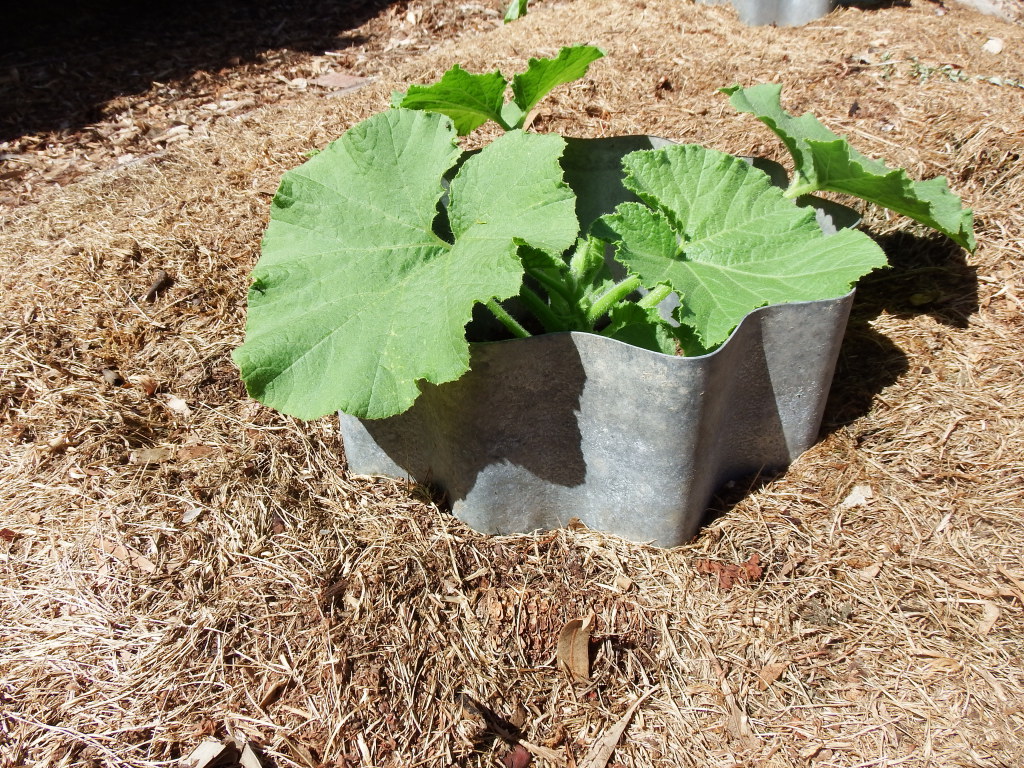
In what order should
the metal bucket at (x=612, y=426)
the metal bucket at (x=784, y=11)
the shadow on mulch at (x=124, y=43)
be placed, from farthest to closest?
the shadow on mulch at (x=124, y=43) < the metal bucket at (x=784, y=11) < the metal bucket at (x=612, y=426)

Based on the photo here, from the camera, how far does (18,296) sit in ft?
9.43

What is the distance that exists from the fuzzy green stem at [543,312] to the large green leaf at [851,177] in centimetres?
80

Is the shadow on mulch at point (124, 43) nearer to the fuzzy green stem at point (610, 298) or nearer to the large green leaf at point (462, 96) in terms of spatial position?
the large green leaf at point (462, 96)

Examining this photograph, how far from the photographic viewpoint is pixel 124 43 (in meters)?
5.82

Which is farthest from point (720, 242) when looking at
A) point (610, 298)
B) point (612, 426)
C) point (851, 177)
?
point (612, 426)

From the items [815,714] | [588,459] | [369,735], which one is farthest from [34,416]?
[815,714]

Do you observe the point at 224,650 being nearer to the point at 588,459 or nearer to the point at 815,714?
the point at 588,459

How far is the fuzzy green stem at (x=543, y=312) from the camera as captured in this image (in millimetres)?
2074

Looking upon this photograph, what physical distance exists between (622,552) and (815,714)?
607 mm

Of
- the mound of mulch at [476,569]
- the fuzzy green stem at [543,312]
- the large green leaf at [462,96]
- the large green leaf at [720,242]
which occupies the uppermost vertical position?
the large green leaf at [462,96]

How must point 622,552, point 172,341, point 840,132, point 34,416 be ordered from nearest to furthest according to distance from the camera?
point 622,552
point 34,416
point 172,341
point 840,132

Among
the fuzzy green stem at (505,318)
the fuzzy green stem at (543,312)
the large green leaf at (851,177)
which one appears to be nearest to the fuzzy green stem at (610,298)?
the fuzzy green stem at (543,312)

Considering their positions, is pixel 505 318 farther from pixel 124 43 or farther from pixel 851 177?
pixel 124 43

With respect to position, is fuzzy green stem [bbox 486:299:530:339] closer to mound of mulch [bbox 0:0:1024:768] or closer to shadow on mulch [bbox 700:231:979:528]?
mound of mulch [bbox 0:0:1024:768]
